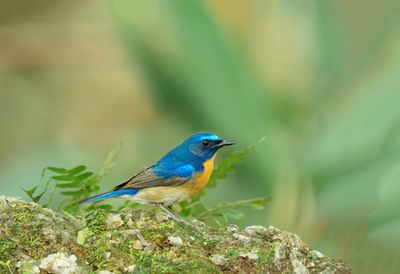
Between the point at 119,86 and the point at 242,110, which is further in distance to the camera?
the point at 119,86

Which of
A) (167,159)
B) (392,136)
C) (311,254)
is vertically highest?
(392,136)

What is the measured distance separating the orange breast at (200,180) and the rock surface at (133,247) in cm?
33

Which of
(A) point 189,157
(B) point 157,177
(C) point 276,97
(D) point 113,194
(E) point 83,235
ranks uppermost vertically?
(C) point 276,97

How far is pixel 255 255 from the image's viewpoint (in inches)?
51.7

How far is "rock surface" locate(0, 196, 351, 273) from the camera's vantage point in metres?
1.24

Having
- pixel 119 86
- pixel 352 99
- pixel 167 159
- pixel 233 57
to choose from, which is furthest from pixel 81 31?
pixel 167 159

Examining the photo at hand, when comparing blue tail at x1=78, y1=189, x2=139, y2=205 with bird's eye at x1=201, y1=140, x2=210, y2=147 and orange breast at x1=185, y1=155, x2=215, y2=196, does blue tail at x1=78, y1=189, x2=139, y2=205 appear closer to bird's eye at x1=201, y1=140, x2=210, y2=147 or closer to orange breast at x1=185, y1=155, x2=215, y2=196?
orange breast at x1=185, y1=155, x2=215, y2=196

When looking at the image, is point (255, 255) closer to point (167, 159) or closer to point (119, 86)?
point (167, 159)

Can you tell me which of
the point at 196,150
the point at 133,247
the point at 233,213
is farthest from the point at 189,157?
the point at 133,247

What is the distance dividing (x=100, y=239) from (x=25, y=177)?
224 centimetres

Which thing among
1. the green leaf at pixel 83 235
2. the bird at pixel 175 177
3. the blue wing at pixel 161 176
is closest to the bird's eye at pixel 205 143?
the bird at pixel 175 177

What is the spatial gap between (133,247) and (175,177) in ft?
1.61

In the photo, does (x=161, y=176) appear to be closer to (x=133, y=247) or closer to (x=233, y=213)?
(x=233, y=213)

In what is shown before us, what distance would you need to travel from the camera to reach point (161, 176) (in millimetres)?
1782
